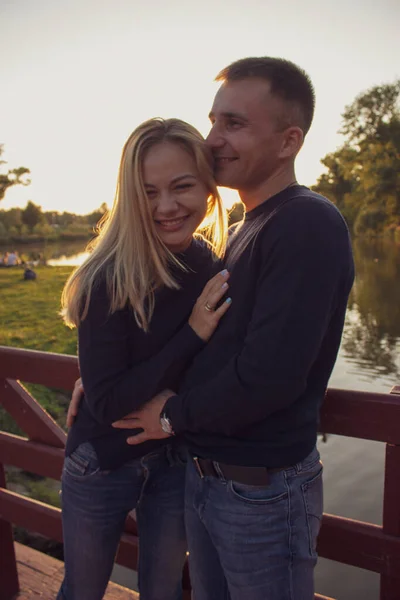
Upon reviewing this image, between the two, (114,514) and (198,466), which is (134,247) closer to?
(198,466)

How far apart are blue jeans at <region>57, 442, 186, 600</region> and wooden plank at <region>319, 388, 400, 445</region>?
550mm

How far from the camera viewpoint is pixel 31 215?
3297 inches

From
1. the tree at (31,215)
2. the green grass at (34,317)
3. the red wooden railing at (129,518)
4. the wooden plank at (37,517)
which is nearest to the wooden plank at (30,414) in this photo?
the red wooden railing at (129,518)

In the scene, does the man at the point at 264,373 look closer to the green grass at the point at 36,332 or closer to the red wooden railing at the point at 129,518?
the red wooden railing at the point at 129,518

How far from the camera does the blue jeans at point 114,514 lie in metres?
1.90

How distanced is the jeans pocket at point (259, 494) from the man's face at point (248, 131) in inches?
38.5

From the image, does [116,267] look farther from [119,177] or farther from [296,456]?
[296,456]

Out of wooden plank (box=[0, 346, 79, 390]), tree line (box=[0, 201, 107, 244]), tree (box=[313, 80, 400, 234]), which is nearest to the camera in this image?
wooden plank (box=[0, 346, 79, 390])

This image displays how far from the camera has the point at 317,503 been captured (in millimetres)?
1666

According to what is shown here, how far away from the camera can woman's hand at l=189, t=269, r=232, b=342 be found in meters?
1.69

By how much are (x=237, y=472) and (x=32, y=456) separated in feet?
4.56

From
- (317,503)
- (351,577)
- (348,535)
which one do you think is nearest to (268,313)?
(317,503)

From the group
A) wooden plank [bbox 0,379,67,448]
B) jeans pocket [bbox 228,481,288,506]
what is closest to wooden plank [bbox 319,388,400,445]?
jeans pocket [bbox 228,481,288,506]

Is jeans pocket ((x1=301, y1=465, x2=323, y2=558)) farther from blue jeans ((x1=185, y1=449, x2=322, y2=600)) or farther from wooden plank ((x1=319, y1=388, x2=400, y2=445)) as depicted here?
wooden plank ((x1=319, y1=388, x2=400, y2=445))
